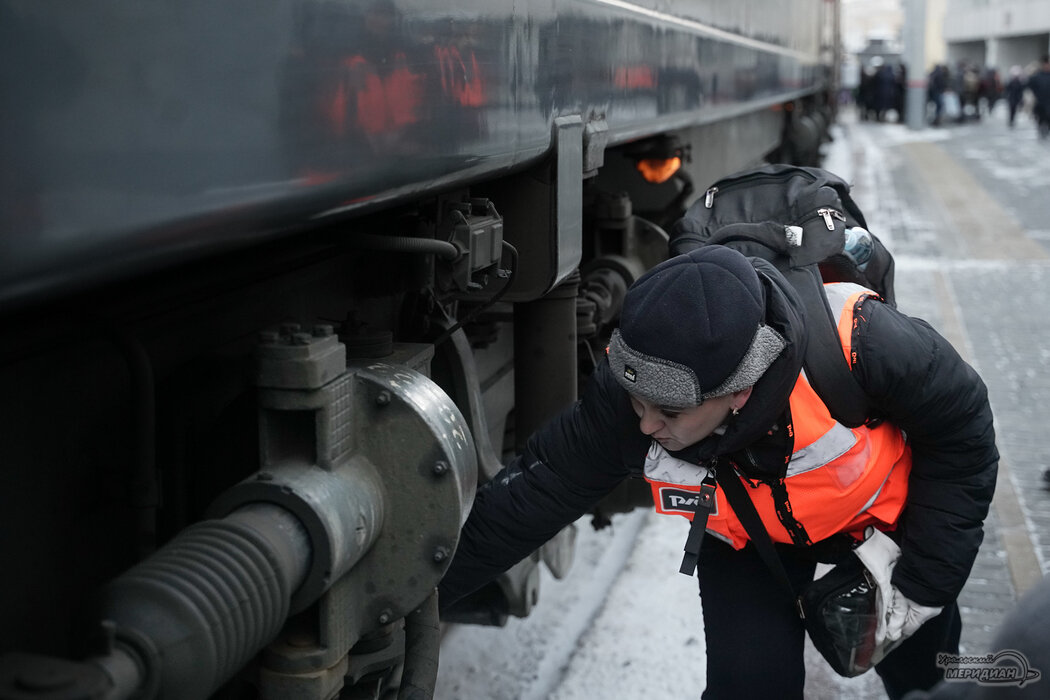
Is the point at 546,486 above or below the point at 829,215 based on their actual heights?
below

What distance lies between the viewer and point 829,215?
2418 mm

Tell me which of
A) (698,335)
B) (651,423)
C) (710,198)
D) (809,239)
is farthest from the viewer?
(710,198)

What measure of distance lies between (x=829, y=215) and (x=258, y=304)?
1119mm

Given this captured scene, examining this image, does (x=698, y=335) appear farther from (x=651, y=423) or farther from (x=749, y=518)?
(x=749, y=518)

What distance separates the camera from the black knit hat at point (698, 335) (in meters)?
1.99

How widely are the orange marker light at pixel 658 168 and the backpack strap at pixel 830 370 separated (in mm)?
1784

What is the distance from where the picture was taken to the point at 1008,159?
64.0ft

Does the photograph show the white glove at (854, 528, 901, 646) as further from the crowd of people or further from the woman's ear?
the crowd of people

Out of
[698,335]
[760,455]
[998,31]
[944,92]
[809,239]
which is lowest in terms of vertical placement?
[760,455]

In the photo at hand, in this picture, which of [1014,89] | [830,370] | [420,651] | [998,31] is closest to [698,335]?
[830,370]

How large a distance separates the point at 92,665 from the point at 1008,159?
20.2 m

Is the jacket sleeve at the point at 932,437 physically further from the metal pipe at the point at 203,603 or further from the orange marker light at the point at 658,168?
the orange marker light at the point at 658,168

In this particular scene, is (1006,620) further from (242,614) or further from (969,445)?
(969,445)

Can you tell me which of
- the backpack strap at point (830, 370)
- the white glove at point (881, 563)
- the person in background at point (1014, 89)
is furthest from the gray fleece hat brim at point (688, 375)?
the person in background at point (1014, 89)
